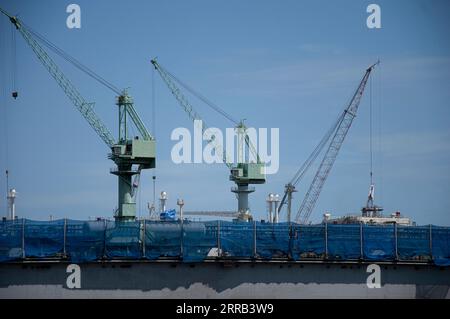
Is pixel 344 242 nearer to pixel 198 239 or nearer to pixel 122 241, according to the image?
pixel 198 239

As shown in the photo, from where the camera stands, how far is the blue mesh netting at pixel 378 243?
185 ft

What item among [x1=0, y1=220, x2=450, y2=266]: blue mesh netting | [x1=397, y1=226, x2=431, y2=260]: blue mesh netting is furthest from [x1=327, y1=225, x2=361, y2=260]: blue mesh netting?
[x1=397, y1=226, x2=431, y2=260]: blue mesh netting

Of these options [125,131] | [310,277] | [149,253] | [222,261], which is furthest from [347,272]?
[125,131]

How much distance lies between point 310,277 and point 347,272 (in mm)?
2557

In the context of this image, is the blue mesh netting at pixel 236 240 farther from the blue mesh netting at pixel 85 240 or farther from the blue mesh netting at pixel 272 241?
the blue mesh netting at pixel 85 240

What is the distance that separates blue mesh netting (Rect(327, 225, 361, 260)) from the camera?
56.0 m

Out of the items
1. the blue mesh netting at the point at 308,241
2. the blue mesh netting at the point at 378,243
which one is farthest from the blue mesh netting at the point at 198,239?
the blue mesh netting at the point at 378,243

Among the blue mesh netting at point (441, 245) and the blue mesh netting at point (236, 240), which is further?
the blue mesh netting at point (441, 245)

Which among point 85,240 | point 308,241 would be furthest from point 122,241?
point 308,241

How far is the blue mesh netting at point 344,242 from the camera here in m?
56.0

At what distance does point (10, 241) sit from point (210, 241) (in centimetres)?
1283

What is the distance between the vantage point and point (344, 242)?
56.3 meters

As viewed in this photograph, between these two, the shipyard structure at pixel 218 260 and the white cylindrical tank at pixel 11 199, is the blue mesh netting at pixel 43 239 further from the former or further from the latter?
the white cylindrical tank at pixel 11 199

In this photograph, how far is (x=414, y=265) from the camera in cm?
5581
